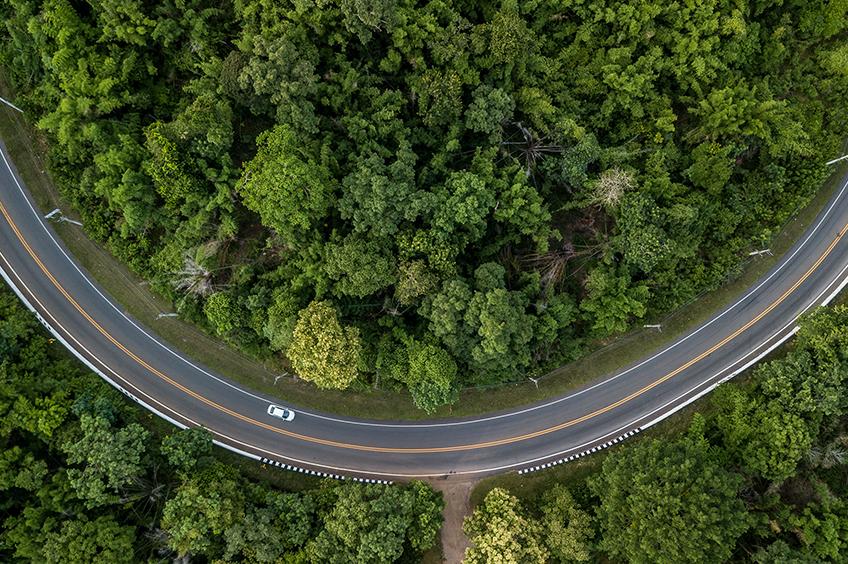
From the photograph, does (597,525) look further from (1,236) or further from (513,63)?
(1,236)

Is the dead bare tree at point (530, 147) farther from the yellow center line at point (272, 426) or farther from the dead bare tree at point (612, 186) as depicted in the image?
the yellow center line at point (272, 426)

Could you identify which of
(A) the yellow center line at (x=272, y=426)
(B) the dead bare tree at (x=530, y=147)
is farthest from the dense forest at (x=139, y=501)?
(B) the dead bare tree at (x=530, y=147)

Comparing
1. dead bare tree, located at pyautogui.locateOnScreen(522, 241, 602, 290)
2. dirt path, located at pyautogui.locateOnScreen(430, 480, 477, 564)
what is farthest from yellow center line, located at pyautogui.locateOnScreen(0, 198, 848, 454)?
dead bare tree, located at pyautogui.locateOnScreen(522, 241, 602, 290)

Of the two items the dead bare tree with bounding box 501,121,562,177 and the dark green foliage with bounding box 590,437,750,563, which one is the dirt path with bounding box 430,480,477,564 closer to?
the dark green foliage with bounding box 590,437,750,563

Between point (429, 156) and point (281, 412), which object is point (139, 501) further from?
point (429, 156)

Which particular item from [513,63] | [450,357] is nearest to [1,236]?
[450,357]

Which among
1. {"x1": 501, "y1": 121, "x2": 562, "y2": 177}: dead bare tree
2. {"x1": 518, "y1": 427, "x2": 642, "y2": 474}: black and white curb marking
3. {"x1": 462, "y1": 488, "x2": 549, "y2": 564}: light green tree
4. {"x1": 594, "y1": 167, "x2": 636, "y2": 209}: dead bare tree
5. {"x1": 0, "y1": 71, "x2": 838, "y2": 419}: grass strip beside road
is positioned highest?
{"x1": 501, "y1": 121, "x2": 562, "y2": 177}: dead bare tree
